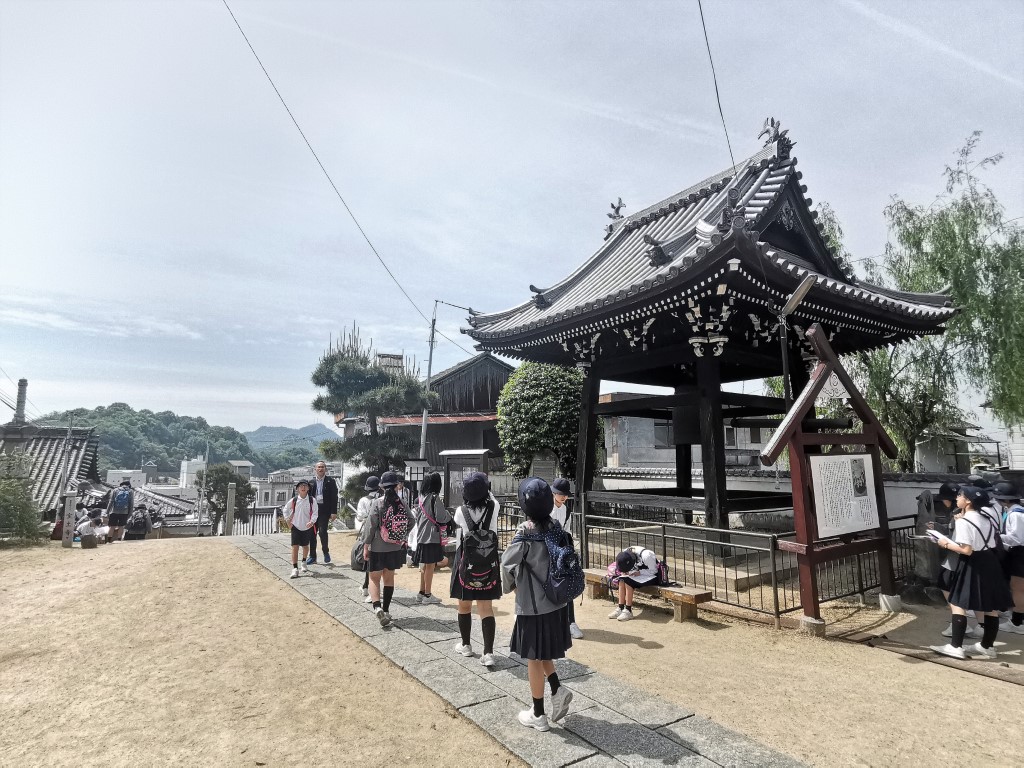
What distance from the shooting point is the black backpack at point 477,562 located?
195 inches

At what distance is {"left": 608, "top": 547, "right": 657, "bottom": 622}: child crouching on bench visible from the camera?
6945 millimetres

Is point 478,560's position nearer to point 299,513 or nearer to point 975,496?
point 975,496

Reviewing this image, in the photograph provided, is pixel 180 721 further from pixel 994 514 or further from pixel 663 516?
pixel 663 516

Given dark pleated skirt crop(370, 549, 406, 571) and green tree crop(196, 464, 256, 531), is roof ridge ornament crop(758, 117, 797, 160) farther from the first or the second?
green tree crop(196, 464, 256, 531)

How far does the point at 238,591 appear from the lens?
322 inches

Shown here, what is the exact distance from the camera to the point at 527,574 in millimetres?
3902

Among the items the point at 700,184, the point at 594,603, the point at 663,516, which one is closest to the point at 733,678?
the point at 594,603

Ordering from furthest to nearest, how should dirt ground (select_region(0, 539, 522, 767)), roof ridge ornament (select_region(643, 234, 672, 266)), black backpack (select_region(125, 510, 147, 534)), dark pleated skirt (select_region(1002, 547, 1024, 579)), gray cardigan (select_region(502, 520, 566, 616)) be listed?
black backpack (select_region(125, 510, 147, 534)), roof ridge ornament (select_region(643, 234, 672, 266)), dark pleated skirt (select_region(1002, 547, 1024, 579)), gray cardigan (select_region(502, 520, 566, 616)), dirt ground (select_region(0, 539, 522, 767))

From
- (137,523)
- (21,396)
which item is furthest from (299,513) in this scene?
(21,396)

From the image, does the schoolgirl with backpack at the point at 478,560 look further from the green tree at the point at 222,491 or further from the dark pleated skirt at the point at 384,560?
the green tree at the point at 222,491

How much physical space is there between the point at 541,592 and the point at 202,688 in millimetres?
3241

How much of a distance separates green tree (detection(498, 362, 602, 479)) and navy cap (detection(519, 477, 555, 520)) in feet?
40.6

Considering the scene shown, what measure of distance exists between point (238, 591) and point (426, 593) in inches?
123

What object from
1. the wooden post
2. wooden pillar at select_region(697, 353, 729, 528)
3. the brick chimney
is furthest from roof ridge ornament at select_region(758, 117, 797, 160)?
the brick chimney
